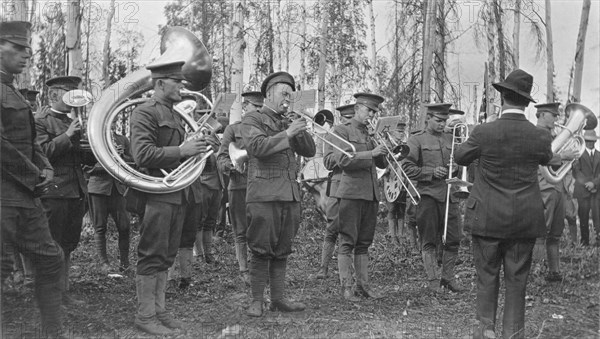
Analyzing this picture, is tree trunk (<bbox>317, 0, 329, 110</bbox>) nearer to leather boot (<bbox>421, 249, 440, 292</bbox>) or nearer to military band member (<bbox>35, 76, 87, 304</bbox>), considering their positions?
leather boot (<bbox>421, 249, 440, 292</bbox>)

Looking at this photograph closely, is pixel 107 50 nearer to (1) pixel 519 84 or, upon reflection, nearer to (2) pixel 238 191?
(2) pixel 238 191

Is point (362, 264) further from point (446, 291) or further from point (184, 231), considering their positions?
point (184, 231)

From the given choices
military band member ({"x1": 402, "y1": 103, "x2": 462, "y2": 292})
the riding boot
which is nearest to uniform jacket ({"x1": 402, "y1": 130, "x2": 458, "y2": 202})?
military band member ({"x1": 402, "y1": 103, "x2": 462, "y2": 292})

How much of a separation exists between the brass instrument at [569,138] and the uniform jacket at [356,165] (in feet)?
5.89

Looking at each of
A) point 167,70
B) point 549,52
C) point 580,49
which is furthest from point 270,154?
point 549,52

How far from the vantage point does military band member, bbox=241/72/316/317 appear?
5.46 meters

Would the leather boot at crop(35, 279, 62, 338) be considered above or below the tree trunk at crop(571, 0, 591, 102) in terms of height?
below

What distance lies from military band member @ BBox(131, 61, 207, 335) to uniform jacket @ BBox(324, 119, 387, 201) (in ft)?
6.53

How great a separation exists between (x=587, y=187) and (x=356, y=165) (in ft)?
19.7

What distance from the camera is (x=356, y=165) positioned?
21.2 ft

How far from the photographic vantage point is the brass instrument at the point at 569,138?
5.81 meters

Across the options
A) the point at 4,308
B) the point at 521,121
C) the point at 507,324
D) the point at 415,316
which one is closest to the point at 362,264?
the point at 415,316

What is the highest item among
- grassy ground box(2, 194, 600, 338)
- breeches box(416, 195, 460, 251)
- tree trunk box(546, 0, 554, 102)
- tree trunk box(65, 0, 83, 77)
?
tree trunk box(546, 0, 554, 102)

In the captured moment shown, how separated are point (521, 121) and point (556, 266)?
3480 millimetres
